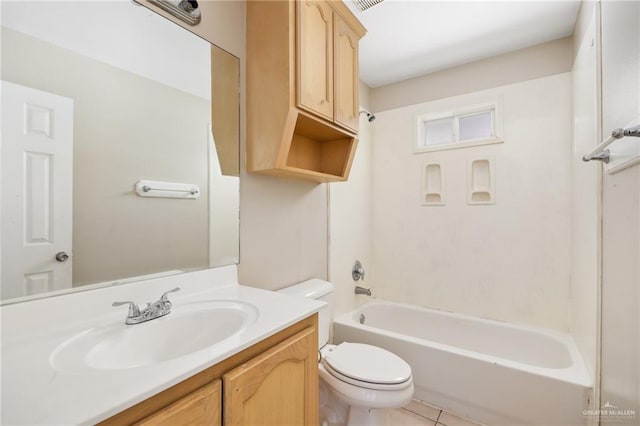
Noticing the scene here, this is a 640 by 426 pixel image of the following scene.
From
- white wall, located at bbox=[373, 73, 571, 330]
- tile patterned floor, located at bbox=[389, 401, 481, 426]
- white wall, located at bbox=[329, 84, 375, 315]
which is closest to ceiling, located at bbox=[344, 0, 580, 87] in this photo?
white wall, located at bbox=[373, 73, 571, 330]

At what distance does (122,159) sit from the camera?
96 cm

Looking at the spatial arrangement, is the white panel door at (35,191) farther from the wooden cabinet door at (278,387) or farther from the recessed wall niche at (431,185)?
the recessed wall niche at (431,185)

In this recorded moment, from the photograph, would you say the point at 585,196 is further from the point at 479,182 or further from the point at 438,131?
the point at 438,131

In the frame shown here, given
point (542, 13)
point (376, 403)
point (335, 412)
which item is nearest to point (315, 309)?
point (376, 403)

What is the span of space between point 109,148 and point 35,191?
0.24 meters

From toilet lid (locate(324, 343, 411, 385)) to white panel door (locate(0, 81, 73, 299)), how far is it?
1.20m

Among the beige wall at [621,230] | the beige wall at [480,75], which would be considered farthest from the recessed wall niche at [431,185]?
the beige wall at [621,230]

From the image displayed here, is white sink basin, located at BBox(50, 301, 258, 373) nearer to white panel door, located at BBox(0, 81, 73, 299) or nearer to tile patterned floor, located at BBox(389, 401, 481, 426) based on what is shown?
white panel door, located at BBox(0, 81, 73, 299)

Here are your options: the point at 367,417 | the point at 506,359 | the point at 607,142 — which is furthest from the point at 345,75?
the point at 506,359

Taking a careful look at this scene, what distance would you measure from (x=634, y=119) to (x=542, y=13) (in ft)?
4.38

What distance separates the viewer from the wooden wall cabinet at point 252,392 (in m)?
0.57

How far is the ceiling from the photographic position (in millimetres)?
1675

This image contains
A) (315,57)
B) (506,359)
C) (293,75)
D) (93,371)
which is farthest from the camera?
(506,359)

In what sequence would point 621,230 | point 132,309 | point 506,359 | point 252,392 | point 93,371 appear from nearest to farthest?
1. point 93,371
2. point 252,392
3. point 132,309
4. point 621,230
5. point 506,359
